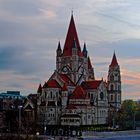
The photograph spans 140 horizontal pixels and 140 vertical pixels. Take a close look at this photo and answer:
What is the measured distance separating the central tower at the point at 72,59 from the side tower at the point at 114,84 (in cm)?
571

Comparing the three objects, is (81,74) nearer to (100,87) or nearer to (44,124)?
(100,87)

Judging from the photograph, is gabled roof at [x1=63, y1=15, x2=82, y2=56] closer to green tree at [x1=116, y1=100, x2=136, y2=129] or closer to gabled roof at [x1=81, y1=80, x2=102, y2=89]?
gabled roof at [x1=81, y1=80, x2=102, y2=89]

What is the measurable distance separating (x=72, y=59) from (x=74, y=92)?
29.2ft

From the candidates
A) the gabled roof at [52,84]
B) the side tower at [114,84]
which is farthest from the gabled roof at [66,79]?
the side tower at [114,84]

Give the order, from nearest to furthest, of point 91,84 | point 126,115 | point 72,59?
point 91,84
point 72,59
point 126,115

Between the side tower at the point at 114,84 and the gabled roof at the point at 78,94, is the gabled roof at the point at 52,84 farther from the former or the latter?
the side tower at the point at 114,84

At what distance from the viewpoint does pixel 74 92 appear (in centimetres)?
7725

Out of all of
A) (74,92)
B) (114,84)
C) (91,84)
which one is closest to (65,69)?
(91,84)

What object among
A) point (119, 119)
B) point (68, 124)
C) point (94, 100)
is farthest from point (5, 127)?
point (119, 119)

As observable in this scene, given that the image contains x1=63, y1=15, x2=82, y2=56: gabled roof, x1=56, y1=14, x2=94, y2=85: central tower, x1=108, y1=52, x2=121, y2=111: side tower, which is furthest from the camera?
x1=108, y1=52, x2=121, y2=111: side tower

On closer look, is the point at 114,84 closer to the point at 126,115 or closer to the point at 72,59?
the point at 126,115

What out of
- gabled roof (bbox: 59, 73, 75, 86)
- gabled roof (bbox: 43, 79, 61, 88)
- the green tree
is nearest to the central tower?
gabled roof (bbox: 59, 73, 75, 86)

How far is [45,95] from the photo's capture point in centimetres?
7738

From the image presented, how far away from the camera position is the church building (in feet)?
249
